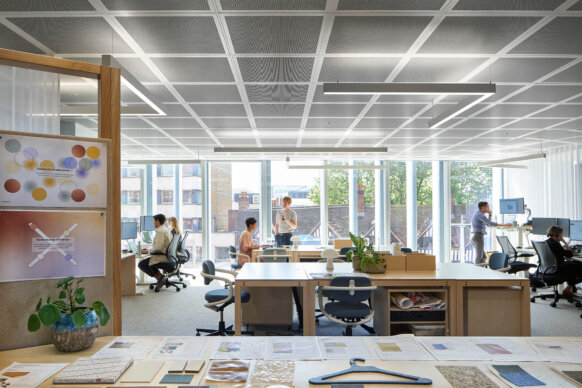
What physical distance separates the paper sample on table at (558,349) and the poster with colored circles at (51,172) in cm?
251

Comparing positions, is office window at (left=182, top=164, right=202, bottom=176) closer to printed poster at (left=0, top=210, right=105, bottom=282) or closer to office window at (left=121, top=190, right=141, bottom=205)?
office window at (left=121, top=190, right=141, bottom=205)

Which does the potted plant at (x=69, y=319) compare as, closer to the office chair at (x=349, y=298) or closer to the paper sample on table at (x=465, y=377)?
the paper sample on table at (x=465, y=377)

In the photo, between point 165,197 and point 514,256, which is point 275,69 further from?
point 165,197

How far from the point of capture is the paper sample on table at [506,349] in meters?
2.01

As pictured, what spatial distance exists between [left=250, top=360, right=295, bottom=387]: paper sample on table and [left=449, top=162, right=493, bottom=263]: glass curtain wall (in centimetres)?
1141

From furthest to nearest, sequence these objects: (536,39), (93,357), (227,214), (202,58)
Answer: (227,214) < (202,58) < (536,39) < (93,357)

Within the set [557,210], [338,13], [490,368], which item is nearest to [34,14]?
[338,13]

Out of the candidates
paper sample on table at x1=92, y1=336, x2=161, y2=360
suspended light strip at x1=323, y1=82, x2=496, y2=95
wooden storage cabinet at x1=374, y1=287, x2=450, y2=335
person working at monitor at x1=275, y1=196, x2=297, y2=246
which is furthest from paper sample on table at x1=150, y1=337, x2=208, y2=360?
person working at monitor at x1=275, y1=196, x2=297, y2=246

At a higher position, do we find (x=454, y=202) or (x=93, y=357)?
(x=454, y=202)

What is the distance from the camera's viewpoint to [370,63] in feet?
13.6

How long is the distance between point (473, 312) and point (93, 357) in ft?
12.2

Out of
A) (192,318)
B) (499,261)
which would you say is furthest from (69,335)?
(499,261)

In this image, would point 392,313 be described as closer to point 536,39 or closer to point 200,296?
point 536,39

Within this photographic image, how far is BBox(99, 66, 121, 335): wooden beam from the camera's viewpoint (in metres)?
2.39
